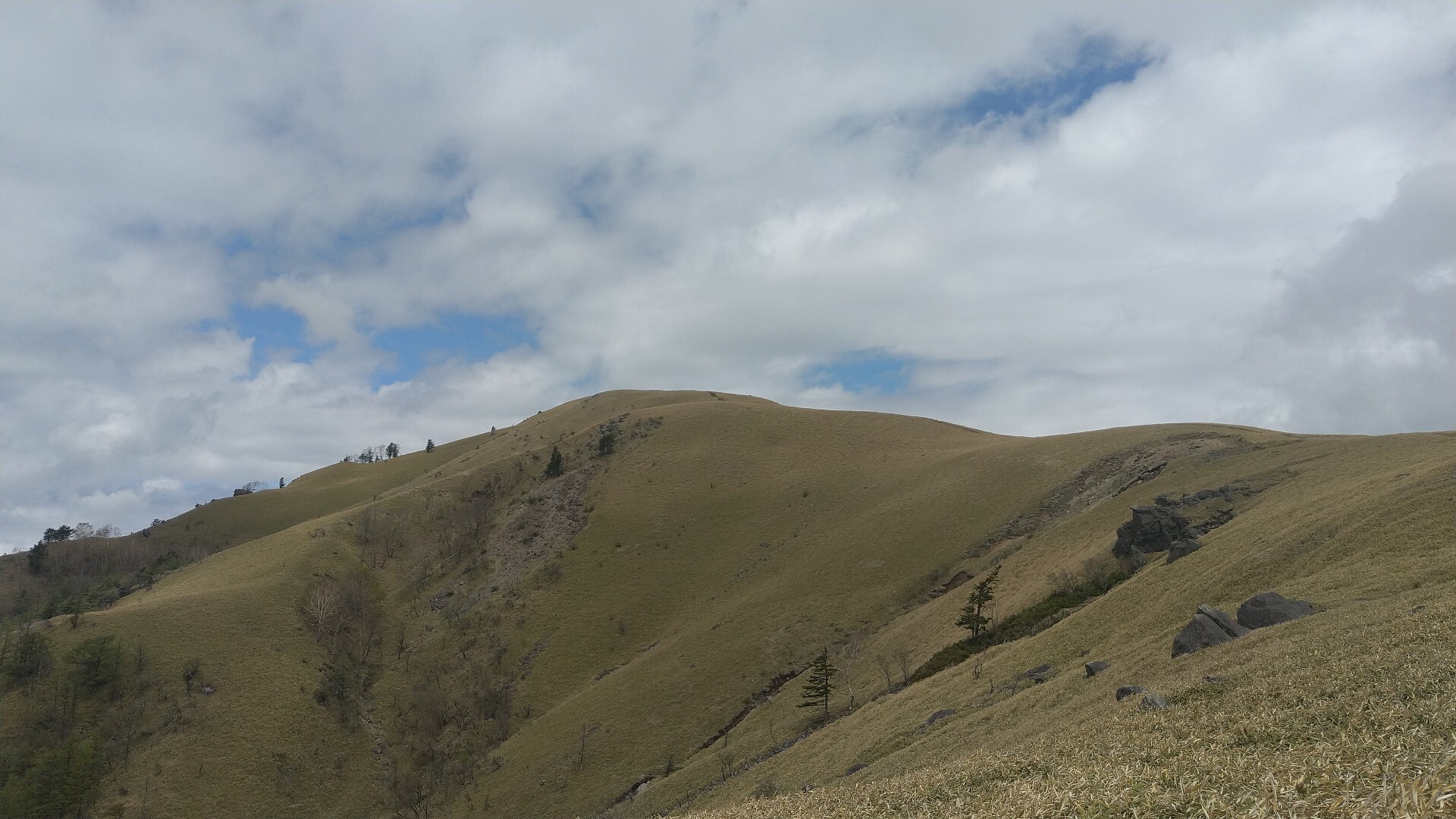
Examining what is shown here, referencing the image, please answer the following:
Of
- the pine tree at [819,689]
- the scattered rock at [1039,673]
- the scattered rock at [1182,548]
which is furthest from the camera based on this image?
the pine tree at [819,689]

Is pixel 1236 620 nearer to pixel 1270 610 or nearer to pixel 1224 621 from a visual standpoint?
pixel 1224 621

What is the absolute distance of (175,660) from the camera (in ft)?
234

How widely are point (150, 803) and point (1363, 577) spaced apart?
8153 cm

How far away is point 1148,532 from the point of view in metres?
49.6

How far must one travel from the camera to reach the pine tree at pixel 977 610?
49375mm

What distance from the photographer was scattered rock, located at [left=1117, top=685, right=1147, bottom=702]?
21.5m

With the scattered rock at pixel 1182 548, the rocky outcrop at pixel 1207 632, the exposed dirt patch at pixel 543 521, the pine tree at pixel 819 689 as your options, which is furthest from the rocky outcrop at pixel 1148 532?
the exposed dirt patch at pixel 543 521

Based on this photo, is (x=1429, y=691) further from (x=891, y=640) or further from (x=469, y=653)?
(x=469, y=653)

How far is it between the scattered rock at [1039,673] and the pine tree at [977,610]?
51.0 feet

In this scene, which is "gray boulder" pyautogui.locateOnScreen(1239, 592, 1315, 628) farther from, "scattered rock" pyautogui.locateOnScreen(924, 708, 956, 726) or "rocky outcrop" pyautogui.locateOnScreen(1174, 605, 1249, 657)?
"scattered rock" pyautogui.locateOnScreen(924, 708, 956, 726)

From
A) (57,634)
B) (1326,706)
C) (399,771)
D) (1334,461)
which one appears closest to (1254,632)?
(1326,706)

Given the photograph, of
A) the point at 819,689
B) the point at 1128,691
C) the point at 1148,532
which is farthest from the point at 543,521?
the point at 1128,691

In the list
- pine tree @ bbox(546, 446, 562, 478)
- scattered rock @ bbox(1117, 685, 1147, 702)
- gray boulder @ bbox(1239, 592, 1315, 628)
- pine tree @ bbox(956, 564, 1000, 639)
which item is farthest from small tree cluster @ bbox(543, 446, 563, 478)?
scattered rock @ bbox(1117, 685, 1147, 702)

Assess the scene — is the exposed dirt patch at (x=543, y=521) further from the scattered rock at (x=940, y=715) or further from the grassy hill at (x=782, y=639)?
the scattered rock at (x=940, y=715)
